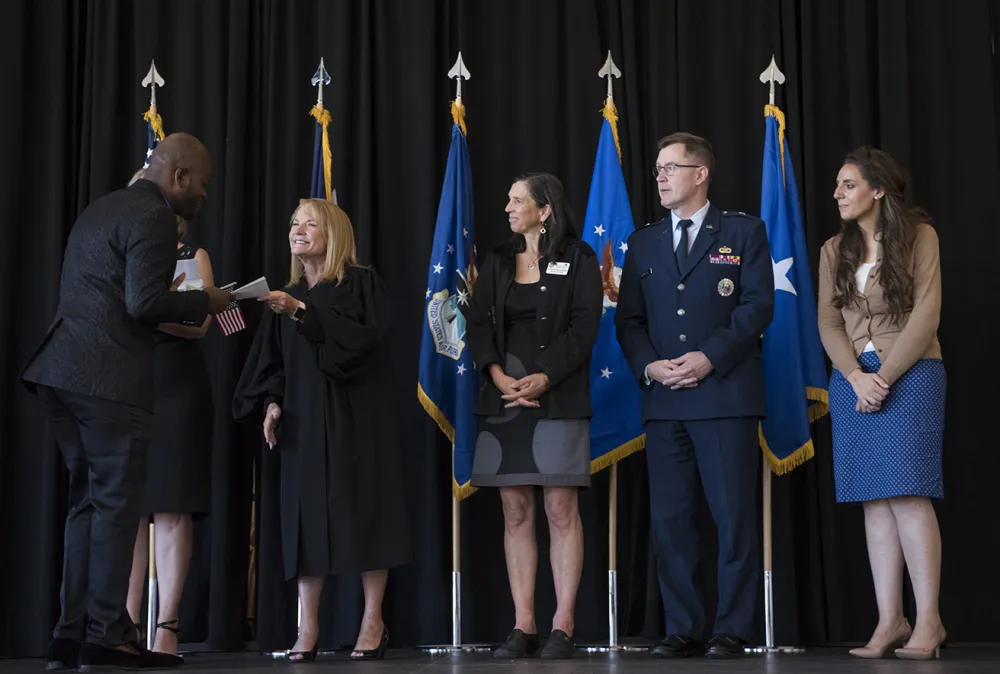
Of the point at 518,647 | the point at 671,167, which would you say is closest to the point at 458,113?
the point at 671,167

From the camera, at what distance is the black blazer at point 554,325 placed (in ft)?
13.9

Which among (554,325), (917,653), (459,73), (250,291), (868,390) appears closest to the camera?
(250,291)

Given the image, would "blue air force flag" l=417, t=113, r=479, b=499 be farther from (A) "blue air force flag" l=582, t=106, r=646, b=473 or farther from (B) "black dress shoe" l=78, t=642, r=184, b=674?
(B) "black dress shoe" l=78, t=642, r=184, b=674

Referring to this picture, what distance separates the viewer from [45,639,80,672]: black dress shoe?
11.4 ft

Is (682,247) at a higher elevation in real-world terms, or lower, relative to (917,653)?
higher

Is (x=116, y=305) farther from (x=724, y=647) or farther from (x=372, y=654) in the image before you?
(x=724, y=647)

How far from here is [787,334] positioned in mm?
4723

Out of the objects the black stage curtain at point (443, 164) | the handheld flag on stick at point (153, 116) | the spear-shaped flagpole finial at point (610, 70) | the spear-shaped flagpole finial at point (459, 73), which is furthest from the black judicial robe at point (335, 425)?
the spear-shaped flagpole finial at point (610, 70)

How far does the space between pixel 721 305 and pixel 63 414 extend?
7.56ft

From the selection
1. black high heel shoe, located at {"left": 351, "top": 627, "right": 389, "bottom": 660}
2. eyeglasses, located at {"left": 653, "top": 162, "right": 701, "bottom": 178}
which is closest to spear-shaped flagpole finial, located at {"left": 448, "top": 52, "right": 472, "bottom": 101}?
eyeglasses, located at {"left": 653, "top": 162, "right": 701, "bottom": 178}

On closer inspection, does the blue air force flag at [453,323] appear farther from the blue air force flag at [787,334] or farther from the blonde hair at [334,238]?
the blue air force flag at [787,334]

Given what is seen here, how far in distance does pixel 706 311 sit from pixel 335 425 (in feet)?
4.69

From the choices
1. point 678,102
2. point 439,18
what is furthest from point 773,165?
point 439,18

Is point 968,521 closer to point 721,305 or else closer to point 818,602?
point 818,602
